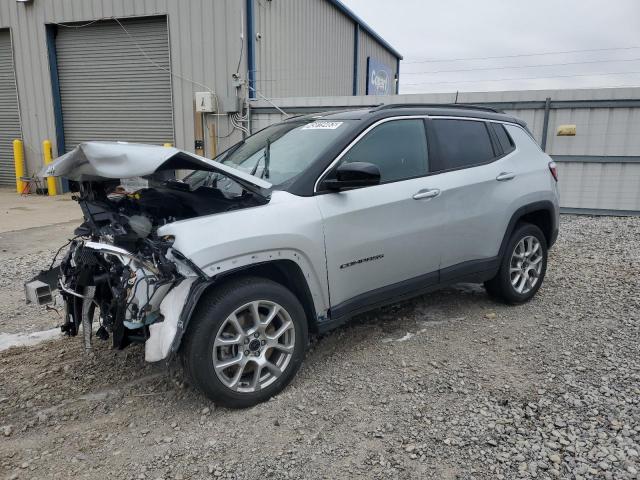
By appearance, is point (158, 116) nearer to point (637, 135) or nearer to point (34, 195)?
point (34, 195)

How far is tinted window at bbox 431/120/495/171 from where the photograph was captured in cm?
408

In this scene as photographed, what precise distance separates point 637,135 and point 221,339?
364 inches

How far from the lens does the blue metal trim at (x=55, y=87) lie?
1238 centimetres

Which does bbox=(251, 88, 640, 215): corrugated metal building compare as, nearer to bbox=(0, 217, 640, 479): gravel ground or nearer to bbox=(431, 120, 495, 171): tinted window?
bbox=(431, 120, 495, 171): tinted window

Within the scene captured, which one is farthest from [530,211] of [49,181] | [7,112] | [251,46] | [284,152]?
[7,112]

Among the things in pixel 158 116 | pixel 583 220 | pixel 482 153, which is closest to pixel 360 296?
pixel 482 153

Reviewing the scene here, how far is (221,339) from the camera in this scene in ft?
9.43

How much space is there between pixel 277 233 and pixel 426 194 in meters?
1.34

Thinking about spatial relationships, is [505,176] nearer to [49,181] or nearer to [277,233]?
[277,233]

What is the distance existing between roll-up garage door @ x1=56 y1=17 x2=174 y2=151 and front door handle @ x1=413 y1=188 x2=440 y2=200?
952cm

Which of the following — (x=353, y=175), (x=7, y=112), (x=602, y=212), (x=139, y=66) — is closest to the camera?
(x=353, y=175)

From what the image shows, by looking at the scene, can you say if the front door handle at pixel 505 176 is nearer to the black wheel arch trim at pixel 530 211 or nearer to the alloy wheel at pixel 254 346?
the black wheel arch trim at pixel 530 211

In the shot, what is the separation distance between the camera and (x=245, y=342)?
297 centimetres

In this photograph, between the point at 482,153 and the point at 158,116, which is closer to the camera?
the point at 482,153
